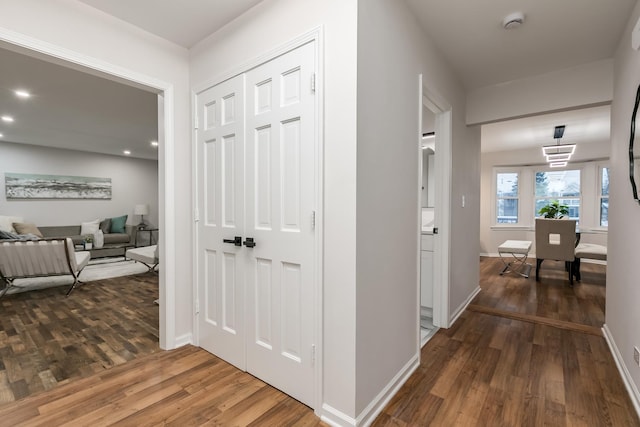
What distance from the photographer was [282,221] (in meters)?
1.80

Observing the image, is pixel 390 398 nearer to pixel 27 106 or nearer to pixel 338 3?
pixel 338 3

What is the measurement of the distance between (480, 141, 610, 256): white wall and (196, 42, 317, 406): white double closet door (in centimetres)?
665

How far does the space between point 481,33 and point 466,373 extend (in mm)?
2443

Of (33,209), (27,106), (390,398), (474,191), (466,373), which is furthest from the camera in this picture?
(33,209)

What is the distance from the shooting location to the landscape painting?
20.0 ft

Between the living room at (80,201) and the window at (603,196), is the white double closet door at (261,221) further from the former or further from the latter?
the window at (603,196)

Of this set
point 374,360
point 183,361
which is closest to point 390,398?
point 374,360

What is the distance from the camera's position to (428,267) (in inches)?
119

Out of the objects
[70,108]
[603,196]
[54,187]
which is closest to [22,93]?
[70,108]

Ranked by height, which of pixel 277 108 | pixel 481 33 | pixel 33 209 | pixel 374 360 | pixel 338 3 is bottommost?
pixel 374 360

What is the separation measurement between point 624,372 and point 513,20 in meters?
2.44

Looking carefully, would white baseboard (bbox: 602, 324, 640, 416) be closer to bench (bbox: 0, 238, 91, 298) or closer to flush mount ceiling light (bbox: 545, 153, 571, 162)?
flush mount ceiling light (bbox: 545, 153, 571, 162)

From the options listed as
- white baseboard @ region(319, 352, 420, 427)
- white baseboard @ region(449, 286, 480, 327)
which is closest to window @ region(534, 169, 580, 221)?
white baseboard @ region(449, 286, 480, 327)

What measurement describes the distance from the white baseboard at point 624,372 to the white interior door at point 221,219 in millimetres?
2335
